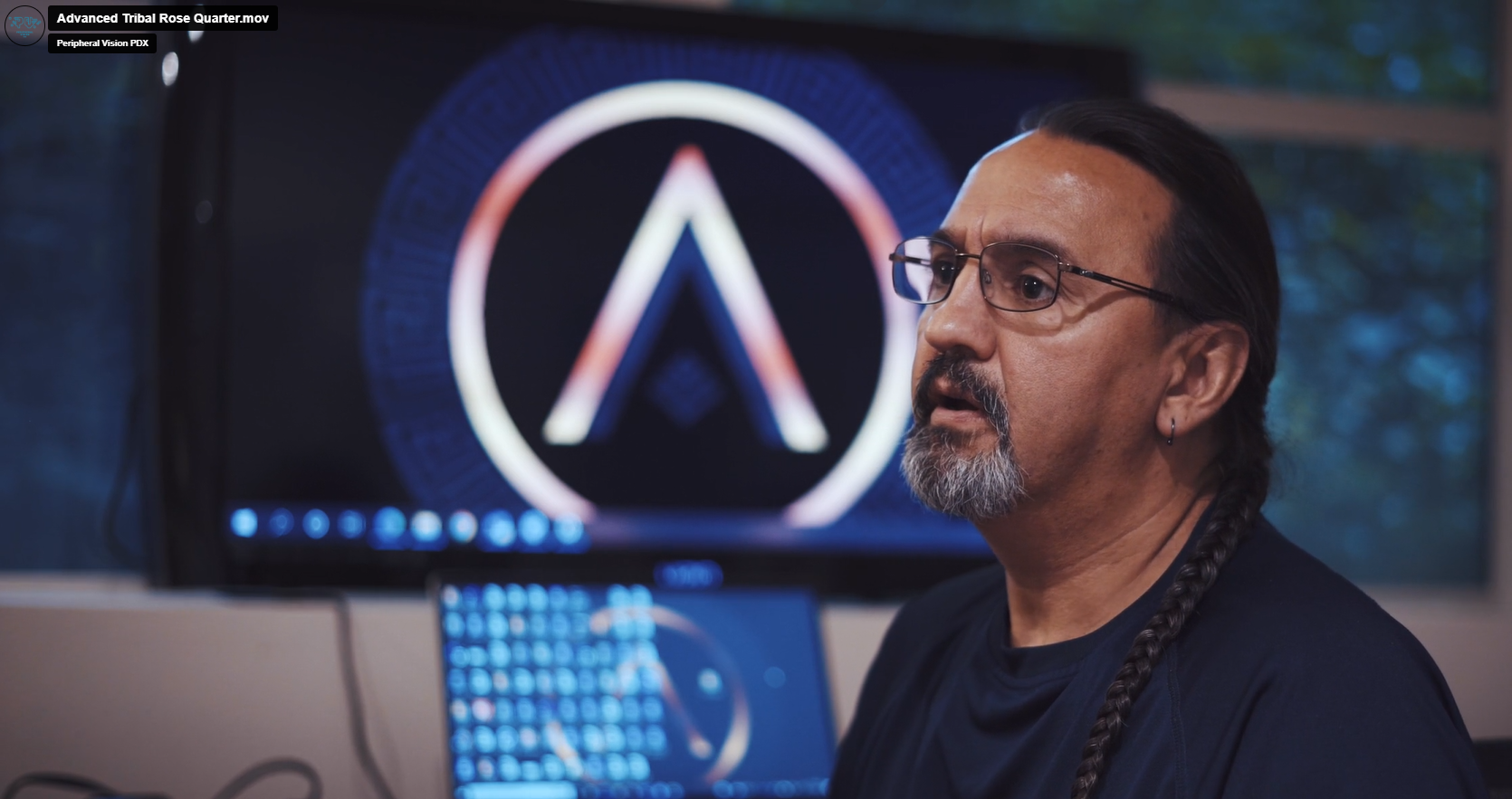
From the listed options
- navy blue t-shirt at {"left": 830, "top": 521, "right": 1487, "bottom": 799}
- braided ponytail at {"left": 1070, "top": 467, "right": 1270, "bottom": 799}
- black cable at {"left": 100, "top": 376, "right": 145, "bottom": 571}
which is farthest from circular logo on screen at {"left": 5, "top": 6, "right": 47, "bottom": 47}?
braided ponytail at {"left": 1070, "top": 467, "right": 1270, "bottom": 799}

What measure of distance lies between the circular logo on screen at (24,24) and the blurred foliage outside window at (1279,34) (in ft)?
3.92

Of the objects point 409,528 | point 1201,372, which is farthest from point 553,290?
point 1201,372

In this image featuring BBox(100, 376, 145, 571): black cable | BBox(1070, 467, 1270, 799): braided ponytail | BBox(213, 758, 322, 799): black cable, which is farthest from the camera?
BBox(100, 376, 145, 571): black cable

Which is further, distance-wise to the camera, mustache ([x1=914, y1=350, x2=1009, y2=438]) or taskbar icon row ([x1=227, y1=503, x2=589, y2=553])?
taskbar icon row ([x1=227, y1=503, x2=589, y2=553])

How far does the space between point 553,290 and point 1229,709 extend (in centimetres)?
113

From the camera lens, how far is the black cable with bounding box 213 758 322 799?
5.69 ft

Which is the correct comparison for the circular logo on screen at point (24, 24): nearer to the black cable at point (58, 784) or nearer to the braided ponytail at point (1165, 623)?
the black cable at point (58, 784)

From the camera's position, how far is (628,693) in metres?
1.70

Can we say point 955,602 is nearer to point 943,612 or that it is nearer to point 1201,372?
point 943,612

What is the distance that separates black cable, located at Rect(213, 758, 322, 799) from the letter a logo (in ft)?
1.94

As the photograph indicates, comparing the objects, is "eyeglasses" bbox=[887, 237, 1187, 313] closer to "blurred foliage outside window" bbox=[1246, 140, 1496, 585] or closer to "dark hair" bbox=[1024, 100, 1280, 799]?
"dark hair" bbox=[1024, 100, 1280, 799]

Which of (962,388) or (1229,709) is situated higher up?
(962,388)

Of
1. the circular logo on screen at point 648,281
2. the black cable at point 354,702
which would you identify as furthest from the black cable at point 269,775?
the circular logo on screen at point 648,281

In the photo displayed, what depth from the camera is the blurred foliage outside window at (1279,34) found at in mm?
2521
